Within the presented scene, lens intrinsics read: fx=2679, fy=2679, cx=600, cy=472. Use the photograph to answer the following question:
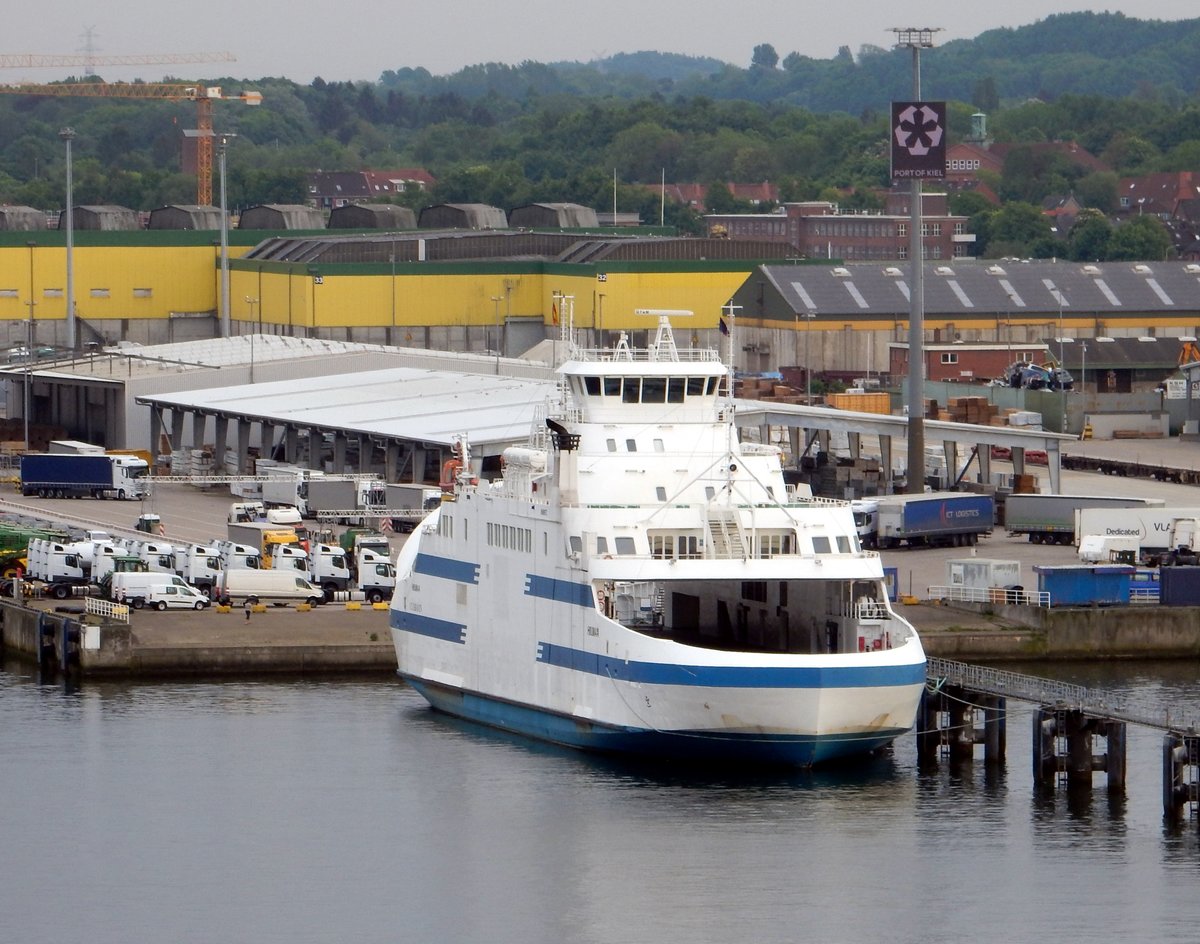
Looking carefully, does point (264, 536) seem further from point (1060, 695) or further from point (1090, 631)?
point (1060, 695)

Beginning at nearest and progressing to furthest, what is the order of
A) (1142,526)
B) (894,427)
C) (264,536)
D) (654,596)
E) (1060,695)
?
(1060,695) → (654,596) → (1142,526) → (264,536) → (894,427)

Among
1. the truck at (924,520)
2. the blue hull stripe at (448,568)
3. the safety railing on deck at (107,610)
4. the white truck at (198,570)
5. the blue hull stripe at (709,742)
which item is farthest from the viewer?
the truck at (924,520)

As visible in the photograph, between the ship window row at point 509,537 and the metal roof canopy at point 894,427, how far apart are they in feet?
128

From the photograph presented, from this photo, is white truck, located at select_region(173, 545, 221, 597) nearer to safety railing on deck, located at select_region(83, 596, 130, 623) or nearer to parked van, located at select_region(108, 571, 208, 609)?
parked van, located at select_region(108, 571, 208, 609)

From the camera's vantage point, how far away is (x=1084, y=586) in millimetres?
73625

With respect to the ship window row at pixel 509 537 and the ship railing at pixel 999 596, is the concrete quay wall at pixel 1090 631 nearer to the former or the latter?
the ship railing at pixel 999 596

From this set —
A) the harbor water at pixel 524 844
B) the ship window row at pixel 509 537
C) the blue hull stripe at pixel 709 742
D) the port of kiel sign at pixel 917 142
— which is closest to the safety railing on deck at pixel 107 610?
the harbor water at pixel 524 844

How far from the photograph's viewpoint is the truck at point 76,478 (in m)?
100

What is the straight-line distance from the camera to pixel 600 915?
46125 millimetres

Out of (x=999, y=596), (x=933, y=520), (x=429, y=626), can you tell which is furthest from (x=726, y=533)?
(x=933, y=520)

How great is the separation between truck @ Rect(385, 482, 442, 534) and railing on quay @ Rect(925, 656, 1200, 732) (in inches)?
1312

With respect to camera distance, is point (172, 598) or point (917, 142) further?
point (917, 142)

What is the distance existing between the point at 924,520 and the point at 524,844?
127ft

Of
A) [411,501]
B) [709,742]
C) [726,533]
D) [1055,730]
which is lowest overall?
[709,742]
